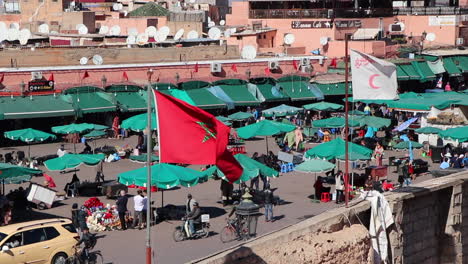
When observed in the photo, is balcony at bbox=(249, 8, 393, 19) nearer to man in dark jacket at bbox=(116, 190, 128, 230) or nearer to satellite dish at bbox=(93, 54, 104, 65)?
satellite dish at bbox=(93, 54, 104, 65)

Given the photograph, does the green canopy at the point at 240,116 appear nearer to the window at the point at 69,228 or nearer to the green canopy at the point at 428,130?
the green canopy at the point at 428,130

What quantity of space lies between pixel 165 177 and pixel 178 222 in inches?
46.9

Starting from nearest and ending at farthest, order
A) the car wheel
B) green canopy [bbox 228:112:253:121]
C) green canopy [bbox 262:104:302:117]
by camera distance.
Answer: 1. the car wheel
2. green canopy [bbox 228:112:253:121]
3. green canopy [bbox 262:104:302:117]

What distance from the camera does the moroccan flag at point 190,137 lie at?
515 inches

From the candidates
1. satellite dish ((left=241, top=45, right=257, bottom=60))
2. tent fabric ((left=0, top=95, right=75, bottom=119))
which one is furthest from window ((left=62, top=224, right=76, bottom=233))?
satellite dish ((left=241, top=45, right=257, bottom=60))

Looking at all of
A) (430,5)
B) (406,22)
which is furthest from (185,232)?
(430,5)

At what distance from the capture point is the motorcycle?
A: 21.8 m

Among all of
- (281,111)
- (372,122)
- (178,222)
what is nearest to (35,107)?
(281,111)

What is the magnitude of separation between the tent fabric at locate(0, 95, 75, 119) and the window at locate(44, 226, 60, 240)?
58.3ft

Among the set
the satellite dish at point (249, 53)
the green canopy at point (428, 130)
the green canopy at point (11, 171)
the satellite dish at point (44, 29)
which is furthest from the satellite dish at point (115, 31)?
the green canopy at point (11, 171)

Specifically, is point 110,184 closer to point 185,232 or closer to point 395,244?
point 185,232

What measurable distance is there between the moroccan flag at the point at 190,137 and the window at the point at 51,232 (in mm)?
6318

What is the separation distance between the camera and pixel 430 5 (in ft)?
239

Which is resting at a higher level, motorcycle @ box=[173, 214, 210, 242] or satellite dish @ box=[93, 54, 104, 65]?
satellite dish @ box=[93, 54, 104, 65]
